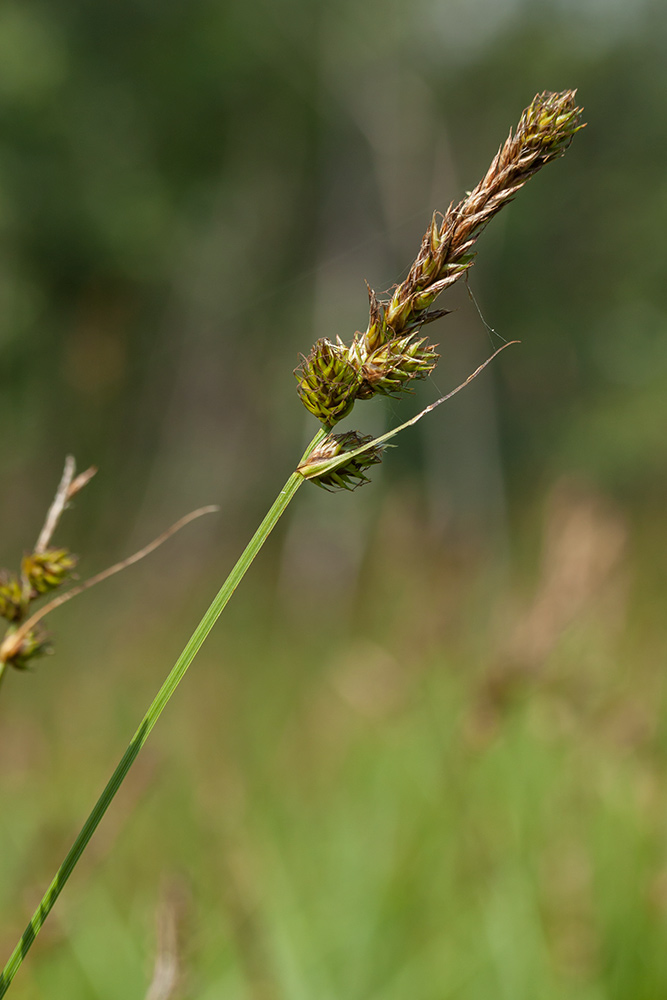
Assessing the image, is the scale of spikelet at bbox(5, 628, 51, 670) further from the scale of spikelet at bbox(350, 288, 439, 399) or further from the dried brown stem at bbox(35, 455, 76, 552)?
the scale of spikelet at bbox(350, 288, 439, 399)

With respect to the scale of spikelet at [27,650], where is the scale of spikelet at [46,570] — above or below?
above

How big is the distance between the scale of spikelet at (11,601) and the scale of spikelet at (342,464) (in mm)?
168

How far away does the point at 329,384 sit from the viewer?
1.30 feet

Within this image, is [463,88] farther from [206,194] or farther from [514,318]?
[206,194]

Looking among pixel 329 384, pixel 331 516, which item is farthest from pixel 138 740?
pixel 331 516

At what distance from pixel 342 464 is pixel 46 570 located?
0.17 metres

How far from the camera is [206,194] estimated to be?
11578mm

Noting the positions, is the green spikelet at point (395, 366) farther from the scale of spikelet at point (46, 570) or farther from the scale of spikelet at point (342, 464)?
the scale of spikelet at point (46, 570)

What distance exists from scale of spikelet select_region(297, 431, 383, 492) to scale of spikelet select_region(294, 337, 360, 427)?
2cm

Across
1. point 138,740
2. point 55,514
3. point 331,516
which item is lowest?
point 331,516

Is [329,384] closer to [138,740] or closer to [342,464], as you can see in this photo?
[342,464]

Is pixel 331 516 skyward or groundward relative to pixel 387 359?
groundward

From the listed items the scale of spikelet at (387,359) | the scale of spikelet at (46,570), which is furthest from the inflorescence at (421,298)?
the scale of spikelet at (46,570)

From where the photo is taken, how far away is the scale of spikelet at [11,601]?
429mm
